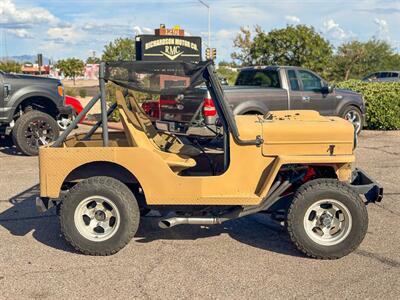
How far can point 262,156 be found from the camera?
185 inches

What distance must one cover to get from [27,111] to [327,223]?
298 inches

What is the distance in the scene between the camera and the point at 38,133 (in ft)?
32.4

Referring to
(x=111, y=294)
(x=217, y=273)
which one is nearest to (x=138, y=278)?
(x=111, y=294)

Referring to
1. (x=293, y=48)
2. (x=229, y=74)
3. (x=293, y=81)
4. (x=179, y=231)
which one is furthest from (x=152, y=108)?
(x=229, y=74)

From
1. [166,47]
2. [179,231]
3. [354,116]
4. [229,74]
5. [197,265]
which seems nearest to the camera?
[197,265]

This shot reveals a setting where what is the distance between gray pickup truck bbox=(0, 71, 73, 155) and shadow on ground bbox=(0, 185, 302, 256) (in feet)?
12.5

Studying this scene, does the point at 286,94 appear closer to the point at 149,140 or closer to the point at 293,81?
the point at 293,81

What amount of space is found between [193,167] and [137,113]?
840mm

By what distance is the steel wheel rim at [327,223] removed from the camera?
4609mm

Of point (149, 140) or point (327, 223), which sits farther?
point (149, 140)

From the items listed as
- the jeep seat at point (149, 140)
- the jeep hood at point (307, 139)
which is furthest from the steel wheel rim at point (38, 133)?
the jeep hood at point (307, 139)

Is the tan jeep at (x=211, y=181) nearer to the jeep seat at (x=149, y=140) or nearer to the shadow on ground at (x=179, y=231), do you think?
the jeep seat at (x=149, y=140)

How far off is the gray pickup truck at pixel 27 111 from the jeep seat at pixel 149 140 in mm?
4955

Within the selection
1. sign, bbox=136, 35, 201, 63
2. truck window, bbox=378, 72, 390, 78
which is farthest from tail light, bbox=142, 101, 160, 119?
truck window, bbox=378, 72, 390, 78
